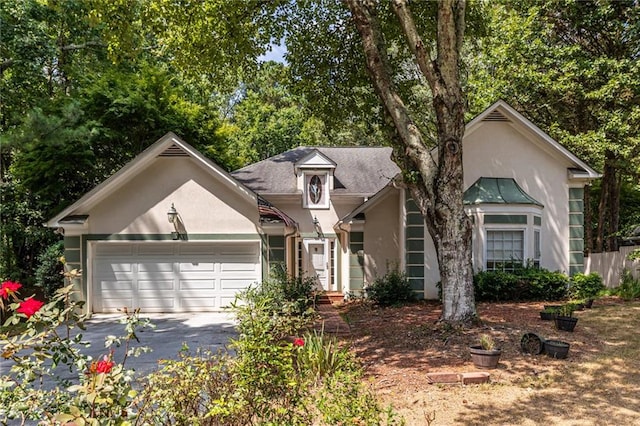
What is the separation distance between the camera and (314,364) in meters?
5.84

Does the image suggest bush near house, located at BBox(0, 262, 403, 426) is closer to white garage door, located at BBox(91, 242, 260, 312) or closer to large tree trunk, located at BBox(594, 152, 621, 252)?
white garage door, located at BBox(91, 242, 260, 312)

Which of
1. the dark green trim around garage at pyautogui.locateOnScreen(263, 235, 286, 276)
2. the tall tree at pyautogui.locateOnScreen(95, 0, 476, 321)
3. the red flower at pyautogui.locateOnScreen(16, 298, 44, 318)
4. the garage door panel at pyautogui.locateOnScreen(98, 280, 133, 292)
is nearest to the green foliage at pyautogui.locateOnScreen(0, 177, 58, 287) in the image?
the garage door panel at pyautogui.locateOnScreen(98, 280, 133, 292)

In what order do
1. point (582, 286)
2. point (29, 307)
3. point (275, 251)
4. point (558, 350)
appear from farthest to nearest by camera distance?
point (582, 286) → point (275, 251) → point (558, 350) → point (29, 307)

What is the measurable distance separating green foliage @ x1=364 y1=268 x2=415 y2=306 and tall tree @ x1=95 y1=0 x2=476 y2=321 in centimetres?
444

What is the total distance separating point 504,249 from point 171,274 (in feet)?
34.8

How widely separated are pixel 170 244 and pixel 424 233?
8.12 metres

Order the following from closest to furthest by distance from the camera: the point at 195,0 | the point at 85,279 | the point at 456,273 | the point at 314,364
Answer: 1. the point at 314,364
2. the point at 456,273
3. the point at 195,0
4. the point at 85,279

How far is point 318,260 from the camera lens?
53.8 feet

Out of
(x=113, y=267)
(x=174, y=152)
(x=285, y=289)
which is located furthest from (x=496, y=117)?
(x=113, y=267)

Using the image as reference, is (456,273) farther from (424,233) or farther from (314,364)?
(424,233)

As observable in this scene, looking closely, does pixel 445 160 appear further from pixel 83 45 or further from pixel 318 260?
pixel 83 45

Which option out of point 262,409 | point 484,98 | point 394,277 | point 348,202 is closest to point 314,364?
point 262,409

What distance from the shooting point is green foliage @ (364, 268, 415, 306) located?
13.0m

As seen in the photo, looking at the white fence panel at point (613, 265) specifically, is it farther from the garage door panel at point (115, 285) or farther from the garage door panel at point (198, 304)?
the garage door panel at point (115, 285)
